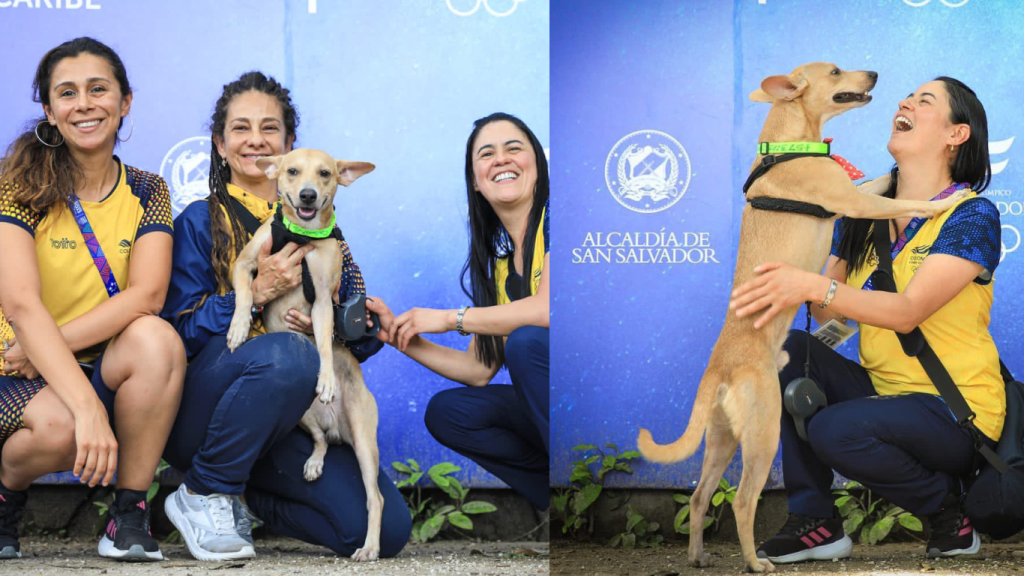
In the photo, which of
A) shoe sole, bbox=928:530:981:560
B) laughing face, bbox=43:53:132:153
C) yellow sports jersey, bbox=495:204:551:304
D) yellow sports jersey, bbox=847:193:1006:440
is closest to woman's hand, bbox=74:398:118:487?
laughing face, bbox=43:53:132:153

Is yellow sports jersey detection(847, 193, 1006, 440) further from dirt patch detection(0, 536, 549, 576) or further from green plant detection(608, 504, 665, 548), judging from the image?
dirt patch detection(0, 536, 549, 576)

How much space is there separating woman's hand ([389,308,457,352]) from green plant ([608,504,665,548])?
85 cm

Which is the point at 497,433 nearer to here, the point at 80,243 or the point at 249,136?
the point at 249,136

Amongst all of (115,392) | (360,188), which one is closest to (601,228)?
(360,188)

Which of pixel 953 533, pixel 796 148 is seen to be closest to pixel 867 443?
pixel 953 533

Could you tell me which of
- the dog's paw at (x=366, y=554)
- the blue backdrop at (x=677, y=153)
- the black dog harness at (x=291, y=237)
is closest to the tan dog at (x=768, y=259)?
the blue backdrop at (x=677, y=153)

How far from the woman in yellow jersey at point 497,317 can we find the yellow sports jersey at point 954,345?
948 millimetres

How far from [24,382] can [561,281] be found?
1.59m

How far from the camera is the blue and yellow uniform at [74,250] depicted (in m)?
2.72

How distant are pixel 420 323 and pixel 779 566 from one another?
1246 mm

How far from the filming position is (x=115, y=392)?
276 centimetres

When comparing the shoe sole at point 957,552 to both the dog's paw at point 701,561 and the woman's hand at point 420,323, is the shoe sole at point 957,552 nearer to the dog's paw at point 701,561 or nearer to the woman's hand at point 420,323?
the dog's paw at point 701,561

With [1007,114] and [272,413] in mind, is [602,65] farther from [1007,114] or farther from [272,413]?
[272,413]

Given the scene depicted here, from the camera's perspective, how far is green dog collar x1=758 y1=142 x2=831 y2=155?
8.45 ft
